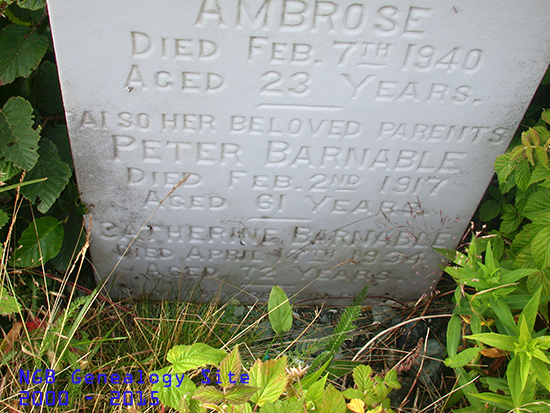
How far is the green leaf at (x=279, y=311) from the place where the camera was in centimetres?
178

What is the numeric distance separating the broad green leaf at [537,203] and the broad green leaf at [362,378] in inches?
29.3

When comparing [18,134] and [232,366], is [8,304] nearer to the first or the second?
Result: [18,134]

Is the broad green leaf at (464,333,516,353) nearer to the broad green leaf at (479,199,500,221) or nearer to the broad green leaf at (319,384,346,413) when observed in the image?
the broad green leaf at (319,384,346,413)

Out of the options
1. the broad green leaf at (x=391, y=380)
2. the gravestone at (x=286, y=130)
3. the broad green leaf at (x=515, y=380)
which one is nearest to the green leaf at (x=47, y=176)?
the gravestone at (x=286, y=130)

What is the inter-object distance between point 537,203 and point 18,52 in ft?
5.95

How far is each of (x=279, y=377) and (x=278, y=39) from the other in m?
1.01

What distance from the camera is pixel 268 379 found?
1.31 metres

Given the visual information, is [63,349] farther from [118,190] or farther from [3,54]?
[3,54]

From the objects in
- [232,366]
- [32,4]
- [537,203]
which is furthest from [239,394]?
[32,4]

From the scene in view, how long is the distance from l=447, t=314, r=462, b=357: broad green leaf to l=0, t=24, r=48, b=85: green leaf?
1.62 m

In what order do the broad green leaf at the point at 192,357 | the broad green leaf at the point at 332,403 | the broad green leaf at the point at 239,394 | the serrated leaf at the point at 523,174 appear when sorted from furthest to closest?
the serrated leaf at the point at 523,174 → the broad green leaf at the point at 192,357 → the broad green leaf at the point at 332,403 → the broad green leaf at the point at 239,394

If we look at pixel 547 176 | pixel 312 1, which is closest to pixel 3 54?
pixel 312 1

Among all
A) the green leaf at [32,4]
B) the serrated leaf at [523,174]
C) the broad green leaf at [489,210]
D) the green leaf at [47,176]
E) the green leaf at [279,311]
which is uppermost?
the green leaf at [32,4]

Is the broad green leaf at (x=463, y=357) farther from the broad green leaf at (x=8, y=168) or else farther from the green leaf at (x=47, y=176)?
the broad green leaf at (x=8, y=168)
